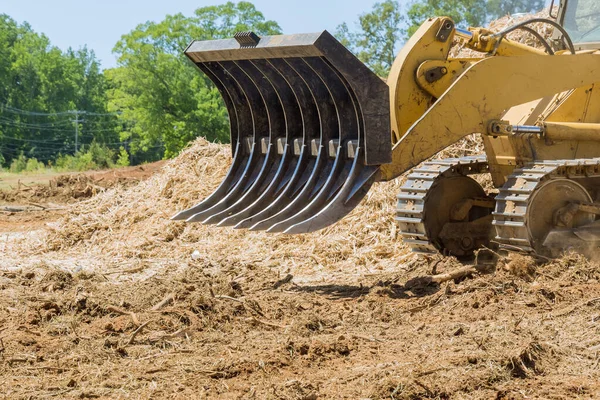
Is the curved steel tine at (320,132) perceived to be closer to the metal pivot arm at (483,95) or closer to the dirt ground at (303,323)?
the metal pivot arm at (483,95)

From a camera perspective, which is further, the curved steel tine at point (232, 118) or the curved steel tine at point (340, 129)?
the curved steel tine at point (232, 118)

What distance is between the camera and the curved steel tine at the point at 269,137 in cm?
837

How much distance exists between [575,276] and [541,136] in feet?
4.66

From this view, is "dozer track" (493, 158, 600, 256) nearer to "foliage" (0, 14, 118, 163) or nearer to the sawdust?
the sawdust

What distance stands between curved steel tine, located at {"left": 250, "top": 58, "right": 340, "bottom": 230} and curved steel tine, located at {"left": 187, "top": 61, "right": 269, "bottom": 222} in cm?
66

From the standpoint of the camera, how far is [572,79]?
861 cm

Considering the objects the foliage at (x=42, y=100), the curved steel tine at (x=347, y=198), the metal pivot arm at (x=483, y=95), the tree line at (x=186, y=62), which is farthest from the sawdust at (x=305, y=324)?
the foliage at (x=42, y=100)

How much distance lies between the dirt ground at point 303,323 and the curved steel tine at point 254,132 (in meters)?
0.72

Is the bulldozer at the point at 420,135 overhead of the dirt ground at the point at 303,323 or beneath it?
overhead

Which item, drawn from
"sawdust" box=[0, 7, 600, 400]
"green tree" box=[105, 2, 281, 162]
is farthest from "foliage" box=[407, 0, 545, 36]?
"sawdust" box=[0, 7, 600, 400]

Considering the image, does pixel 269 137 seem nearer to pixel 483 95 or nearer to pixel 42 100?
pixel 483 95

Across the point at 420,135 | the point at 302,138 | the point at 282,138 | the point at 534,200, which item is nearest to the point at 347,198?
the point at 420,135

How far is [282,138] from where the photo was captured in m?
8.56

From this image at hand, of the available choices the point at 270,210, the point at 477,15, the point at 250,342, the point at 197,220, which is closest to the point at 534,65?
the point at 270,210
